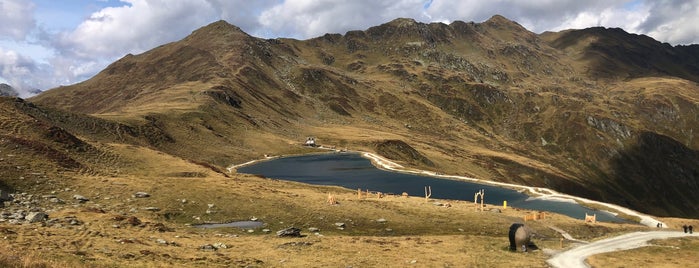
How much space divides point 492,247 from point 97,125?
370ft

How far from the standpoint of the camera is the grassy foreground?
1428 inches

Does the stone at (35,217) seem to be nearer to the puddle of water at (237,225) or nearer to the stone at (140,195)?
the stone at (140,195)

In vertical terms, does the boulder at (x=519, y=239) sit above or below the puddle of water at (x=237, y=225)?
above

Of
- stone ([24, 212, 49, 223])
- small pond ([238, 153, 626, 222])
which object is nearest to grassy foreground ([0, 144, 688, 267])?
stone ([24, 212, 49, 223])

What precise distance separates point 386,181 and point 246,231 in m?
80.8

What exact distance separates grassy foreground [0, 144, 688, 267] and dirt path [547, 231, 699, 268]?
6.39ft

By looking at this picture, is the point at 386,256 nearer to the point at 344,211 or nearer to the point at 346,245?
the point at 346,245

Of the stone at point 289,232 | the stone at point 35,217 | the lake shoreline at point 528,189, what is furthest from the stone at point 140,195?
the lake shoreline at point 528,189

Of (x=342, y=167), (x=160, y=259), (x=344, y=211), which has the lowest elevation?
(x=160, y=259)

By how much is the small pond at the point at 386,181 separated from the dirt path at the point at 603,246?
30.0 metres

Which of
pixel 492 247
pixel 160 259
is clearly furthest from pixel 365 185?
pixel 160 259

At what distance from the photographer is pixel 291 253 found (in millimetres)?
43156

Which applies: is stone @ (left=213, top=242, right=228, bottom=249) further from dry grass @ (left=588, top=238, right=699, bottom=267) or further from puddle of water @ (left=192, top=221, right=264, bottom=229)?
dry grass @ (left=588, top=238, right=699, bottom=267)

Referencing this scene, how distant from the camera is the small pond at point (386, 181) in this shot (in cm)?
10888
